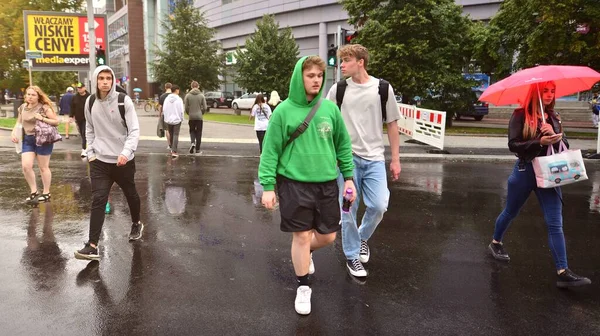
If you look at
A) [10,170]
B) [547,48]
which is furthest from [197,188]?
[547,48]

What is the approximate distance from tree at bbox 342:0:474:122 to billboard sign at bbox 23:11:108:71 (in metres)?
11.5

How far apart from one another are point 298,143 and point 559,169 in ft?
7.48

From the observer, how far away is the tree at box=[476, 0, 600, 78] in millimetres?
15891

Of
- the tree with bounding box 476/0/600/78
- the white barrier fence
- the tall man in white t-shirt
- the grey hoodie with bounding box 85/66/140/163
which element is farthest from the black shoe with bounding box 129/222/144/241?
the tree with bounding box 476/0/600/78

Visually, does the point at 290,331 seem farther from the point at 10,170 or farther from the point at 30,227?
the point at 10,170

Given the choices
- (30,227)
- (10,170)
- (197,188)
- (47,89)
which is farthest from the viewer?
(47,89)

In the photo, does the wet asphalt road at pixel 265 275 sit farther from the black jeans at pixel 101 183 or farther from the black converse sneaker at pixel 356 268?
the black jeans at pixel 101 183

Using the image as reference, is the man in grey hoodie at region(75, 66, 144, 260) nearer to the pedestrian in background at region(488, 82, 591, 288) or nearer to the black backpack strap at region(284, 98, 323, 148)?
the black backpack strap at region(284, 98, 323, 148)

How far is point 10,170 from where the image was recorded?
1022cm

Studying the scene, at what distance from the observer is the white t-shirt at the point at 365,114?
4.29 meters

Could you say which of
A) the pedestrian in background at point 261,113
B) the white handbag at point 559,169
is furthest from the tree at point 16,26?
the white handbag at point 559,169

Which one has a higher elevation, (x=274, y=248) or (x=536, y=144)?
(x=536, y=144)

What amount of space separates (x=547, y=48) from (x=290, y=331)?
16767 mm

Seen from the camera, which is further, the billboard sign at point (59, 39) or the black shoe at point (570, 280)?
the billboard sign at point (59, 39)
